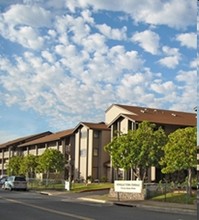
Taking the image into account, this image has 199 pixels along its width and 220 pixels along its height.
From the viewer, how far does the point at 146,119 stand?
5516 cm

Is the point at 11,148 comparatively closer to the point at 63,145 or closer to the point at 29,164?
the point at 63,145

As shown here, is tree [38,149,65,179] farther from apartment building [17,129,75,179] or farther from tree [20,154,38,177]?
tree [20,154,38,177]

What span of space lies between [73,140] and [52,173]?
6.18 meters

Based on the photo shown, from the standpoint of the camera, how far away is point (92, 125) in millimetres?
64938

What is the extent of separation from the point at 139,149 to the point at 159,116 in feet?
74.3

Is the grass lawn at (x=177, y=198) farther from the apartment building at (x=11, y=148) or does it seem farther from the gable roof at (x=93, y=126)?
the apartment building at (x=11, y=148)

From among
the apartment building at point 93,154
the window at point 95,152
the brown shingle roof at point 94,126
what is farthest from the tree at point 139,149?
the window at point 95,152

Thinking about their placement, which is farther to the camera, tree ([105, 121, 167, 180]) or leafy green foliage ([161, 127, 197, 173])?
tree ([105, 121, 167, 180])

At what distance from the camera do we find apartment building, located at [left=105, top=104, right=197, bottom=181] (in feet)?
180

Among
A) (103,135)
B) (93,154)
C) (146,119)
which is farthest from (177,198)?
(103,135)

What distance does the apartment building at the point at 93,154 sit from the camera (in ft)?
207

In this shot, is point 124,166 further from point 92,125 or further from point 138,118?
point 92,125

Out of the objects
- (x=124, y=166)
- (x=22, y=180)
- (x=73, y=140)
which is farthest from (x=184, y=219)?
(x=73, y=140)

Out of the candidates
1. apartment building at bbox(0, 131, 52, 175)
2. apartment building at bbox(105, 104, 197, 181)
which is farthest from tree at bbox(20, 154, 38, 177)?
apartment building at bbox(0, 131, 52, 175)
